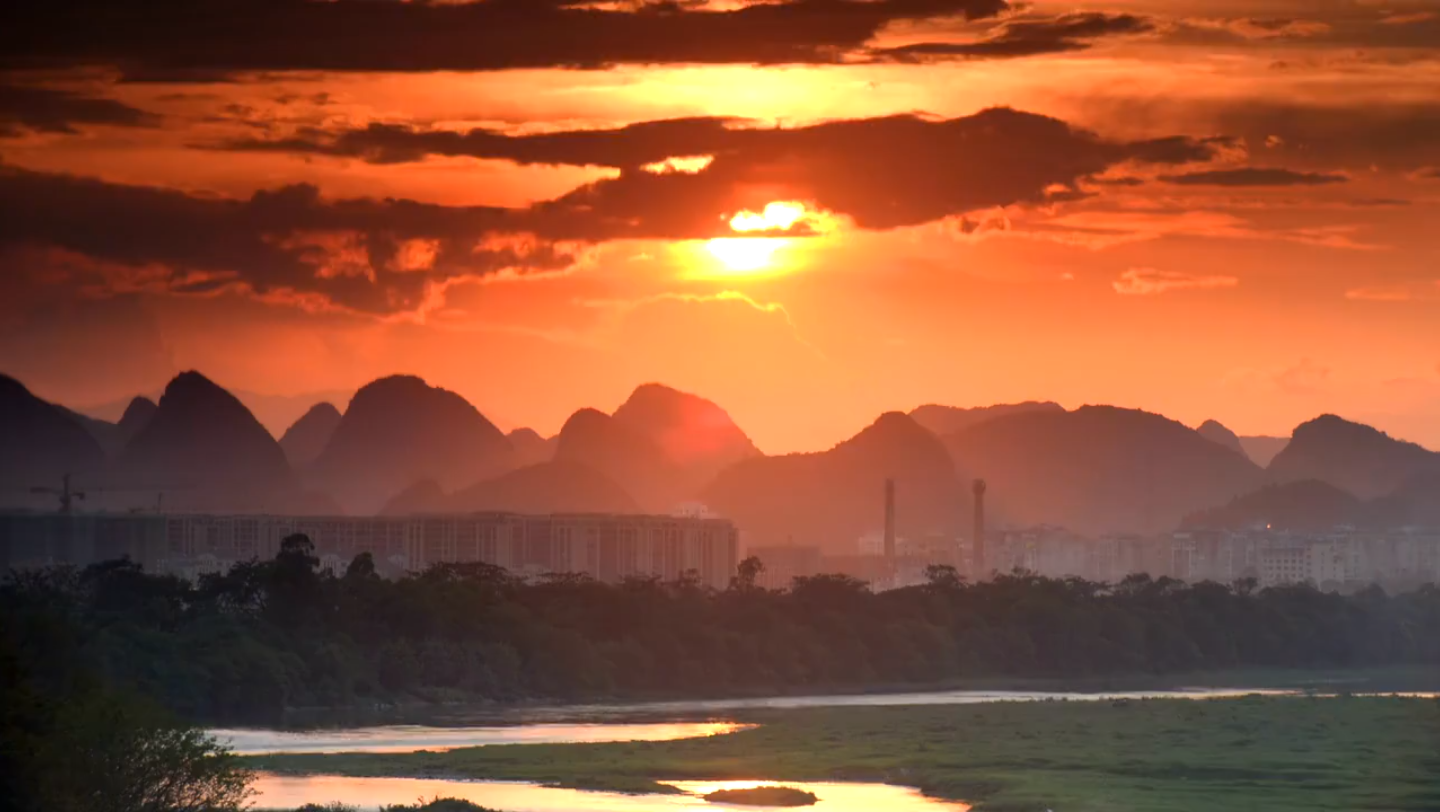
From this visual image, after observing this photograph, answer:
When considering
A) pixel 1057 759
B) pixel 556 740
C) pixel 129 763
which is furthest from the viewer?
pixel 556 740

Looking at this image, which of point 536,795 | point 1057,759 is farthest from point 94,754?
point 1057,759

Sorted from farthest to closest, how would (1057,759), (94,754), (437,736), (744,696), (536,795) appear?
(744,696), (437,736), (1057,759), (536,795), (94,754)

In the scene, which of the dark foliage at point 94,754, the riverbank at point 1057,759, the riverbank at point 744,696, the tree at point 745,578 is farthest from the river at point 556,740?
the tree at point 745,578

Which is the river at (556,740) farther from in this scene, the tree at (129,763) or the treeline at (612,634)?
the tree at (129,763)

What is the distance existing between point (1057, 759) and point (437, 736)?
2494 centimetres

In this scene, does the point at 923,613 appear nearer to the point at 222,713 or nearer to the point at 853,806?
the point at 222,713

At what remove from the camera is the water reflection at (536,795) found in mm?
62281

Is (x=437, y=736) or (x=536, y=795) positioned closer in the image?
(x=536, y=795)

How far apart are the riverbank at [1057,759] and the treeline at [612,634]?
1953 centimetres

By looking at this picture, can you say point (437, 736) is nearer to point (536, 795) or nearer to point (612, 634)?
point (536, 795)

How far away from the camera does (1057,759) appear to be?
7312 cm

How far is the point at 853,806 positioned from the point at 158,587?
68574 millimetres

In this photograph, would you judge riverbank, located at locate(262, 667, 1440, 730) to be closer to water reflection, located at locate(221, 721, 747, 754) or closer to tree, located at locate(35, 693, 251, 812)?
water reflection, located at locate(221, 721, 747, 754)

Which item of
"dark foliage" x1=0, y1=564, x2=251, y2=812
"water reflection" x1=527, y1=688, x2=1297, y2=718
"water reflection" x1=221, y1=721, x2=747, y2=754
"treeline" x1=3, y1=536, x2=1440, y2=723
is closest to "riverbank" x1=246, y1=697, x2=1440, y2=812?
"water reflection" x1=221, y1=721, x2=747, y2=754
